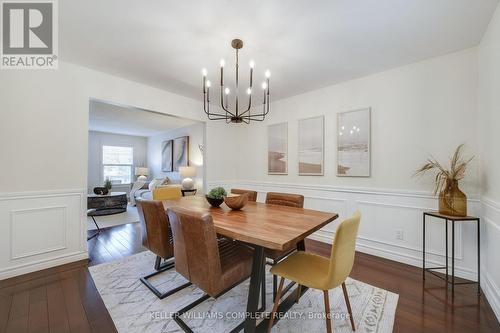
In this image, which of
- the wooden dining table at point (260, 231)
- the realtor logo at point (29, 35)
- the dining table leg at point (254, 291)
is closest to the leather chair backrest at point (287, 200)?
the wooden dining table at point (260, 231)

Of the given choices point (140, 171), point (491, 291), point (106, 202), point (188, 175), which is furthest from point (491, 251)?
point (140, 171)

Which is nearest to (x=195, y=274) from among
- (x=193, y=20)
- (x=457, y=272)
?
(x=193, y=20)

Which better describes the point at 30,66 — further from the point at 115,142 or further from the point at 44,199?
the point at 115,142

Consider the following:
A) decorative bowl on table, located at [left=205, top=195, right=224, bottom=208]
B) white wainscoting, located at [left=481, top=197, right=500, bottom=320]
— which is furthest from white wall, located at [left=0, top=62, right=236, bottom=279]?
white wainscoting, located at [left=481, top=197, right=500, bottom=320]

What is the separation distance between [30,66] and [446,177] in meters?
4.68

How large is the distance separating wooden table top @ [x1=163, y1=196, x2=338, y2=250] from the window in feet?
23.3

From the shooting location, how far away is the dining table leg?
1345 mm

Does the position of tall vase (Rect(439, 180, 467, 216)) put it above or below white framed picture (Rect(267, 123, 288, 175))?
below

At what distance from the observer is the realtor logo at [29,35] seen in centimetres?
173

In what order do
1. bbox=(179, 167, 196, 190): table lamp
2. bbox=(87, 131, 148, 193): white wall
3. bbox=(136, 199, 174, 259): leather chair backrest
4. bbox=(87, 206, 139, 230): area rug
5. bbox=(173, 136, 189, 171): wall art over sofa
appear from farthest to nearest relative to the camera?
1. bbox=(87, 131, 148, 193): white wall
2. bbox=(173, 136, 189, 171): wall art over sofa
3. bbox=(179, 167, 196, 190): table lamp
4. bbox=(87, 206, 139, 230): area rug
5. bbox=(136, 199, 174, 259): leather chair backrest

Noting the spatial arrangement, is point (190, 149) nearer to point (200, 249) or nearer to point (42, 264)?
point (42, 264)

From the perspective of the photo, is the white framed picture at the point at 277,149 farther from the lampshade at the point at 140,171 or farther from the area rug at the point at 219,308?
the lampshade at the point at 140,171

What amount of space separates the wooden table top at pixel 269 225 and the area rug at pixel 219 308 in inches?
29.0

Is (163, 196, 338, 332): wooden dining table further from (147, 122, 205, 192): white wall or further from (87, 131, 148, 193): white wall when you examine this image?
(87, 131, 148, 193): white wall
